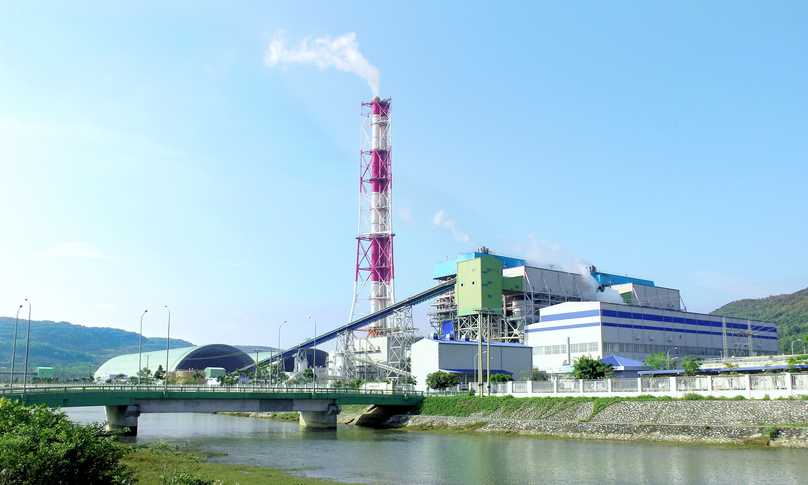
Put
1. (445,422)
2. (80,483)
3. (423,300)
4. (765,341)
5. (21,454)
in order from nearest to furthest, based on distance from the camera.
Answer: (21,454)
(80,483)
(445,422)
(423,300)
(765,341)

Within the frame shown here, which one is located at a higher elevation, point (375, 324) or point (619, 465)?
point (375, 324)

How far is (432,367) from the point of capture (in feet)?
291

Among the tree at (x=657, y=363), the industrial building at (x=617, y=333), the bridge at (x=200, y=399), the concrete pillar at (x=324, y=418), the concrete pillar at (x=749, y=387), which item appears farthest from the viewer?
the industrial building at (x=617, y=333)

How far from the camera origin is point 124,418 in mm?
54188

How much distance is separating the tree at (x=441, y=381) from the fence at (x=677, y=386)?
1303cm

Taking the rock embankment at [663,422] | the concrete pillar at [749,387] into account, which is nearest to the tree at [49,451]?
the rock embankment at [663,422]

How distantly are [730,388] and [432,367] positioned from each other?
151 ft

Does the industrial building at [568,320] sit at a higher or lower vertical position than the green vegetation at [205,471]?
higher

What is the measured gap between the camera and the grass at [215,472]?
2825 centimetres

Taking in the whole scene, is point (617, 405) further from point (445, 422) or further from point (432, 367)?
point (432, 367)

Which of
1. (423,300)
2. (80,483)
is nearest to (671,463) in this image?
(80,483)

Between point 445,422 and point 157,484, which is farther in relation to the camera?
point 445,422

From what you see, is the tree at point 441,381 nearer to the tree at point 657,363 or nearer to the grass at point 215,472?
the tree at point 657,363

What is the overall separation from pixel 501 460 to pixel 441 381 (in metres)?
42.2
